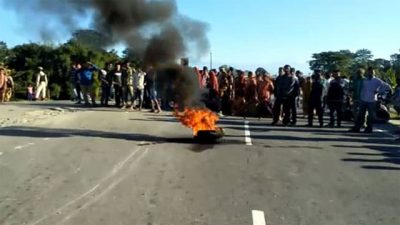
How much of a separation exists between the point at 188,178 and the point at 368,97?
357 inches

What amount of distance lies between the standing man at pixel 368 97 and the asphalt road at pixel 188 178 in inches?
67.4

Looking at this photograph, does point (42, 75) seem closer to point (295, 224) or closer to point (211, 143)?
point (211, 143)

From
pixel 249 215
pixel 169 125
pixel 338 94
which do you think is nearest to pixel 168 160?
pixel 249 215

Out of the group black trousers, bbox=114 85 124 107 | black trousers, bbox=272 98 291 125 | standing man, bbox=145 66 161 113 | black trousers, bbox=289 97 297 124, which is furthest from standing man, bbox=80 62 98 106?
black trousers, bbox=289 97 297 124

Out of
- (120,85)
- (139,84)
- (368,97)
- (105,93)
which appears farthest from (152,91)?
(368,97)

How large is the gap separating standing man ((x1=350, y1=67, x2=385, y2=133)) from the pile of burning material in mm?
4804

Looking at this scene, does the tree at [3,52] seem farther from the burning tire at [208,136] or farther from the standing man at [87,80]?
the burning tire at [208,136]

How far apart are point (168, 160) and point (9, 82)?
17875mm

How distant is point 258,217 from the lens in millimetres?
6699

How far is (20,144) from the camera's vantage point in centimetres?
1161

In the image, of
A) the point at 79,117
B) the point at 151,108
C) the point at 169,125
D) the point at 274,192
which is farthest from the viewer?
the point at 151,108

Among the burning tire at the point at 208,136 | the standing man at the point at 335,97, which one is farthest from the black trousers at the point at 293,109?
the burning tire at the point at 208,136

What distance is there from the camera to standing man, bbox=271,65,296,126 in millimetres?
17875

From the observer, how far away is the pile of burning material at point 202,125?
12.8 m
